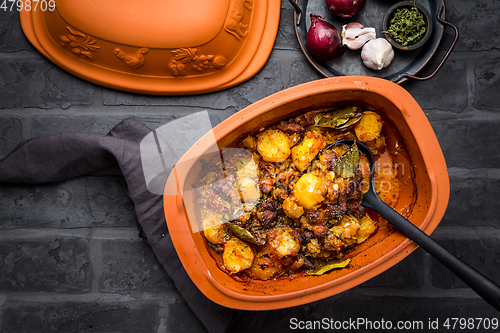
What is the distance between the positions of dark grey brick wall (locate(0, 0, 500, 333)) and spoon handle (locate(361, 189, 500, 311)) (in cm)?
32

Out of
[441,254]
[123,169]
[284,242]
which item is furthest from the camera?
[123,169]

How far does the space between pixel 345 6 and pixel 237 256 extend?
0.77 meters

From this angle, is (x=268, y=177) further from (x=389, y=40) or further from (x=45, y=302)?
(x=45, y=302)

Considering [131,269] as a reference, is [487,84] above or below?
above

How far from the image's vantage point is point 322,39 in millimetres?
828

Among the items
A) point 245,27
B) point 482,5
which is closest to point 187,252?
point 245,27

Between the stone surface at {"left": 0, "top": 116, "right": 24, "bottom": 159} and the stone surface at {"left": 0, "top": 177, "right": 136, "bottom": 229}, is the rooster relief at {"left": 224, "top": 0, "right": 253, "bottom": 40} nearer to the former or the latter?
the stone surface at {"left": 0, "top": 177, "right": 136, "bottom": 229}

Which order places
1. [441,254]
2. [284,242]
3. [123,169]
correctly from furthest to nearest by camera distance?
[123,169]
[284,242]
[441,254]

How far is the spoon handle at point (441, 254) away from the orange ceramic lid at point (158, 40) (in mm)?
534

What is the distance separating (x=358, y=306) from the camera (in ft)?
3.20

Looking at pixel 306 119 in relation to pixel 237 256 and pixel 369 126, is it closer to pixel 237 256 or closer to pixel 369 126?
pixel 369 126

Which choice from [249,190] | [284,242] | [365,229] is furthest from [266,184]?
[365,229]

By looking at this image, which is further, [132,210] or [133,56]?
[132,210]

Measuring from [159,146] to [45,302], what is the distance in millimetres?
654
